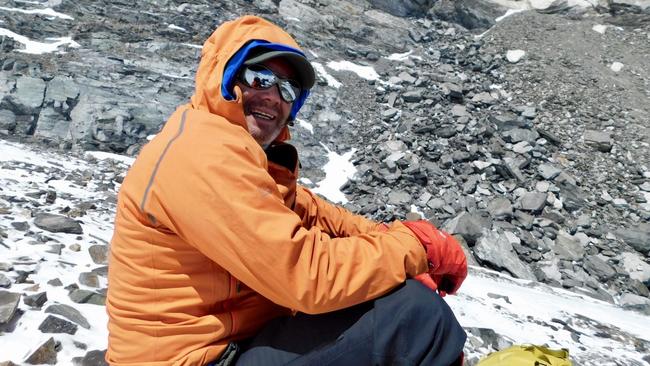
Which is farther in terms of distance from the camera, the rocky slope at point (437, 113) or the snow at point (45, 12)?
the snow at point (45, 12)

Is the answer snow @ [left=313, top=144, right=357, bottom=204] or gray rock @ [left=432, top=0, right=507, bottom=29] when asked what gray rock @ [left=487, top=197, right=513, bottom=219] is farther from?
gray rock @ [left=432, top=0, right=507, bottom=29]

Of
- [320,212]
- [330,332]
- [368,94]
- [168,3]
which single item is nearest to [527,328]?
[320,212]

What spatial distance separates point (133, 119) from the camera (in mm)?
12945

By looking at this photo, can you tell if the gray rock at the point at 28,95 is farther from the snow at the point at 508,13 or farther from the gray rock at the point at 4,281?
the snow at the point at 508,13

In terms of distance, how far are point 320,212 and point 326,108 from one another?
13.5m

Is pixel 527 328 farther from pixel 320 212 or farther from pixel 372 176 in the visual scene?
pixel 372 176

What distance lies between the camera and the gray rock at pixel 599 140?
52.4 ft

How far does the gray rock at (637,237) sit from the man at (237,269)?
1170 centimetres

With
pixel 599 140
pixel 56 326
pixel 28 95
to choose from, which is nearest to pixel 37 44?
pixel 28 95

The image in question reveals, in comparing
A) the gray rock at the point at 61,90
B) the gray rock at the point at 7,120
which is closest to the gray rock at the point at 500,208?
the gray rock at the point at 61,90

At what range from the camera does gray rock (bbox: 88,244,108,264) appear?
15.0 feet

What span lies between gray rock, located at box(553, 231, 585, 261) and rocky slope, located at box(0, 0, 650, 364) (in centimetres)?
5

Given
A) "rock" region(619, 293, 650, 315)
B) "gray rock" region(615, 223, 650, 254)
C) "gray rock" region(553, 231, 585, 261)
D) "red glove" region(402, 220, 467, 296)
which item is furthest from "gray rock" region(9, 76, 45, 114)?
"gray rock" region(615, 223, 650, 254)

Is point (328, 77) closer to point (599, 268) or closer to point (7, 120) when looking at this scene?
point (7, 120)
